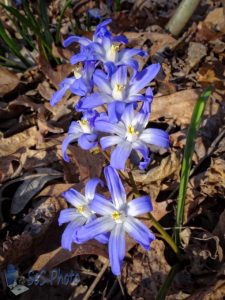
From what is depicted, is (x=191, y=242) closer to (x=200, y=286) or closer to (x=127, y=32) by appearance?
(x=200, y=286)

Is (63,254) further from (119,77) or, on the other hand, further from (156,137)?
(119,77)

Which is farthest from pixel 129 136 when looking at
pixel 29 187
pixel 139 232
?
pixel 29 187

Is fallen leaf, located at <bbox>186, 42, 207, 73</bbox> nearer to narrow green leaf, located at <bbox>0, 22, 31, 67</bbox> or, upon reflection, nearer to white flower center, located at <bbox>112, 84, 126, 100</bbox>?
narrow green leaf, located at <bbox>0, 22, 31, 67</bbox>

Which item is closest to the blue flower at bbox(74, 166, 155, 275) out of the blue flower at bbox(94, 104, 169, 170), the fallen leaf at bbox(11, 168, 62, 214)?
the blue flower at bbox(94, 104, 169, 170)

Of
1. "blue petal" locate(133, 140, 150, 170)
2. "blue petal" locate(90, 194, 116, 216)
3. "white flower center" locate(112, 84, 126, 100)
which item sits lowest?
"blue petal" locate(90, 194, 116, 216)

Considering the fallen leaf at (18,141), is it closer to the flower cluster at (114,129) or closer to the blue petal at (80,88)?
the flower cluster at (114,129)

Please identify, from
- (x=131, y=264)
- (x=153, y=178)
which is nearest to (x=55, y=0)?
(x=153, y=178)
